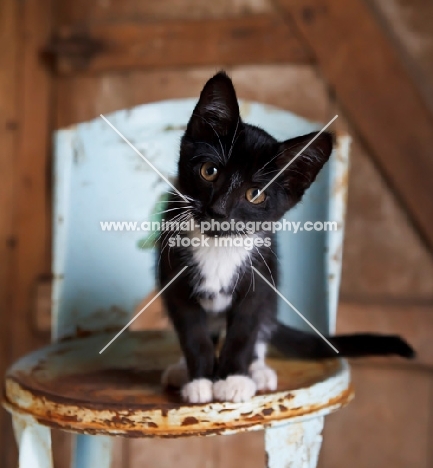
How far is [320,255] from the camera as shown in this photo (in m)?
0.76

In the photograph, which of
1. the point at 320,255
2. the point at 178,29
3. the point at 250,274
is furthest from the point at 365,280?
the point at 178,29

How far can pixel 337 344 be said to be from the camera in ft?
2.42

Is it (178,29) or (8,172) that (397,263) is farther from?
(8,172)

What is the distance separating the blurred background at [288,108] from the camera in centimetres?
100

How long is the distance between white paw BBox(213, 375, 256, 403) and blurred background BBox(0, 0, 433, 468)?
0.47 m

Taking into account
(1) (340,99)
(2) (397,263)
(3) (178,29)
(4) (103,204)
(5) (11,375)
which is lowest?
(5) (11,375)

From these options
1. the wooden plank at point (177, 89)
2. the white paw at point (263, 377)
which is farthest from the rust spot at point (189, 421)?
the wooden plank at point (177, 89)

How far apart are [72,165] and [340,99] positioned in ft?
1.80

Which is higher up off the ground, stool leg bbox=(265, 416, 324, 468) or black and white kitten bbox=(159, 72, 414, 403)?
black and white kitten bbox=(159, 72, 414, 403)

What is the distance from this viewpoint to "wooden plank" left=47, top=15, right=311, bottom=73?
103 cm

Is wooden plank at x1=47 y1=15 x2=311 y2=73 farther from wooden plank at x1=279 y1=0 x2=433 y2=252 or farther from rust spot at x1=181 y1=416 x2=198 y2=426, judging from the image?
rust spot at x1=181 y1=416 x2=198 y2=426

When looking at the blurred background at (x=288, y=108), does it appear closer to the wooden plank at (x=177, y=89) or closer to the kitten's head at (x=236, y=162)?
the wooden plank at (x=177, y=89)

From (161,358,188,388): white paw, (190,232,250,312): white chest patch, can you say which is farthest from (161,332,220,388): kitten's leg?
(190,232,250,312): white chest patch

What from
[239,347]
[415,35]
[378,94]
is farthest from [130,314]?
[415,35]
